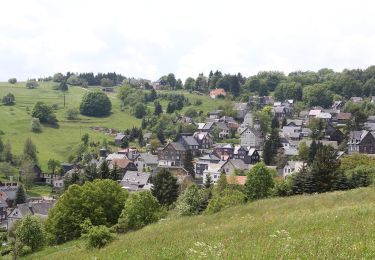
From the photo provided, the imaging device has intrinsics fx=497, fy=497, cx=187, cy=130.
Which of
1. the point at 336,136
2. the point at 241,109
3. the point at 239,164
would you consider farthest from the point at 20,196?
the point at 241,109

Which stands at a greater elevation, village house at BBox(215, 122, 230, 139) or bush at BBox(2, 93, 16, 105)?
bush at BBox(2, 93, 16, 105)

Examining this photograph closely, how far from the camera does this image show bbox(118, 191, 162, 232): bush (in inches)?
1596

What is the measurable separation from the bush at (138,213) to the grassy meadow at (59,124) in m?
80.0

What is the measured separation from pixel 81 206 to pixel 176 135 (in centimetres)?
8242

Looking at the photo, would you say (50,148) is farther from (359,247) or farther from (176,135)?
(359,247)

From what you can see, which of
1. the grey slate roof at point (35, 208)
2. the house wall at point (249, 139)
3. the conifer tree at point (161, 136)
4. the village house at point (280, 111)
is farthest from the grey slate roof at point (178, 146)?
the village house at point (280, 111)

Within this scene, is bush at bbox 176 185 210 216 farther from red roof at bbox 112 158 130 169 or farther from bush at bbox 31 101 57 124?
bush at bbox 31 101 57 124

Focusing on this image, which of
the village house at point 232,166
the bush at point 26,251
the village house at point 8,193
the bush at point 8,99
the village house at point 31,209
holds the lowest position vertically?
the village house at point 8,193

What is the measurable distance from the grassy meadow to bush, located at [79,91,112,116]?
3.49 metres

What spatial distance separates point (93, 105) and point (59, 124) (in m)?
18.0

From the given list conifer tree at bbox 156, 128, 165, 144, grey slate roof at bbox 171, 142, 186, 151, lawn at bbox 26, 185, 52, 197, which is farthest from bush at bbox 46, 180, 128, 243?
conifer tree at bbox 156, 128, 165, 144

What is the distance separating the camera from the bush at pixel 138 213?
40.5m

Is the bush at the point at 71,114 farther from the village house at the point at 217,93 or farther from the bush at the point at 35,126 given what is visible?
the village house at the point at 217,93

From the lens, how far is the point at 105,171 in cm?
7150
